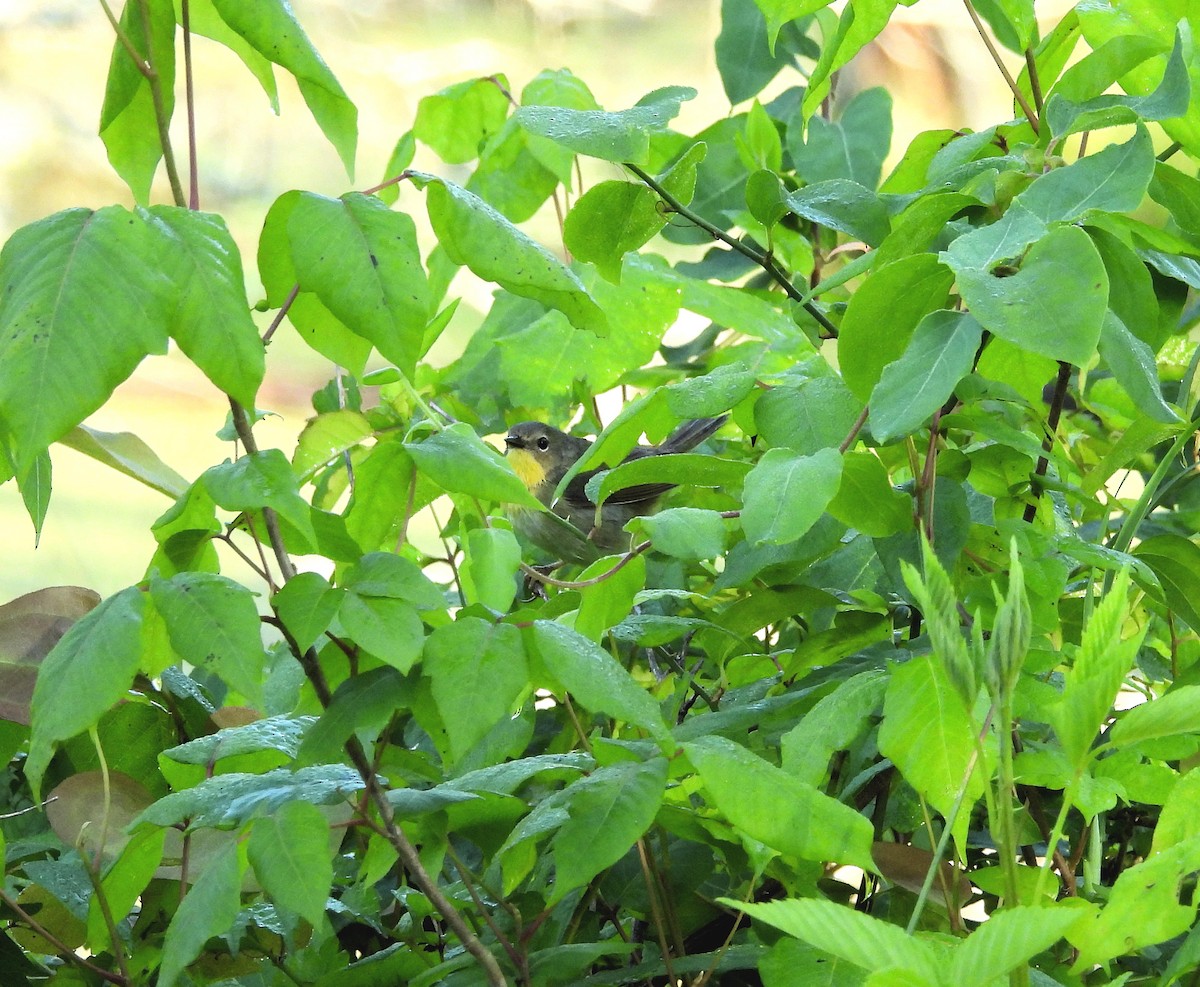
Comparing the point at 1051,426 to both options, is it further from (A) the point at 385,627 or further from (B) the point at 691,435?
(B) the point at 691,435

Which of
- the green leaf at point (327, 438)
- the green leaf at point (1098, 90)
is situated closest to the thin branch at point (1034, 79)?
the green leaf at point (1098, 90)

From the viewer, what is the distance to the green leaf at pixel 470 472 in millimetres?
472

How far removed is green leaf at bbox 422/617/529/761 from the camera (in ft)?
1.39

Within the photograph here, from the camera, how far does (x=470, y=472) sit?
0.47 meters

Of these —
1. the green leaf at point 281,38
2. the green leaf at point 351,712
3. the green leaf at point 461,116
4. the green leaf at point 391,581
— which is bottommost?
the green leaf at point 351,712

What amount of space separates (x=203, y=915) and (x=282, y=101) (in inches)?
127

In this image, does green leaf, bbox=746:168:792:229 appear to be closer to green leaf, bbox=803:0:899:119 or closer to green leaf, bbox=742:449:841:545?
green leaf, bbox=803:0:899:119

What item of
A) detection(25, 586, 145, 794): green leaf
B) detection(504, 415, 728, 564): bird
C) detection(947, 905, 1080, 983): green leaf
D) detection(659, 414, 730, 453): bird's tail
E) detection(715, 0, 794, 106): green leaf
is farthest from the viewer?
detection(659, 414, 730, 453): bird's tail

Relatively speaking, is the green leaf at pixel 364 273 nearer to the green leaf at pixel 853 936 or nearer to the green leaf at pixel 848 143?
the green leaf at pixel 853 936

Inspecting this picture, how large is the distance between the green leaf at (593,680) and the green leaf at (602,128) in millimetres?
191

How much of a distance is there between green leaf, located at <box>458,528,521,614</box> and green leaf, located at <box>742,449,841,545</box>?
0.12 metres

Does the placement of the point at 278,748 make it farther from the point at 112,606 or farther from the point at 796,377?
the point at 796,377

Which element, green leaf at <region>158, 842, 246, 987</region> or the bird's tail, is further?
the bird's tail

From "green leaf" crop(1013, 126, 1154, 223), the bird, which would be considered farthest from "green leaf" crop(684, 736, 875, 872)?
the bird
